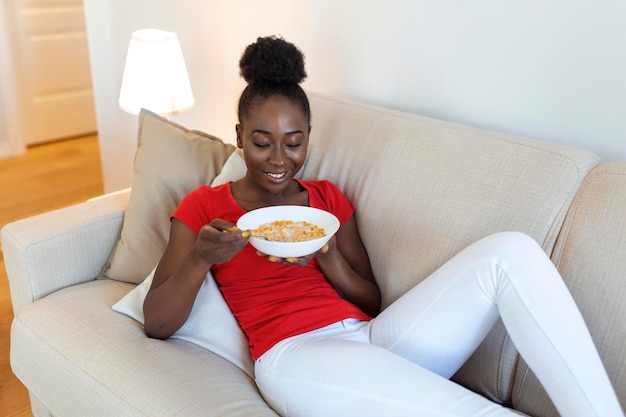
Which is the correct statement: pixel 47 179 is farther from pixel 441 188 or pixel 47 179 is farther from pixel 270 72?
pixel 441 188

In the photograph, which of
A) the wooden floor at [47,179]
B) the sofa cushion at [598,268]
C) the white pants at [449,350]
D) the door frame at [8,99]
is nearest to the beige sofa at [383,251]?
the sofa cushion at [598,268]

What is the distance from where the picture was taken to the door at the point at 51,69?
4.14 meters

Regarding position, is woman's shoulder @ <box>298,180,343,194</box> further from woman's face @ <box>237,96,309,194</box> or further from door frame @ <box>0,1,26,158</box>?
door frame @ <box>0,1,26,158</box>

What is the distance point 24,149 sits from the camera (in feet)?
13.7

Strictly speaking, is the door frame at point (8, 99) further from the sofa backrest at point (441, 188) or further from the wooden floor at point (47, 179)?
the sofa backrest at point (441, 188)

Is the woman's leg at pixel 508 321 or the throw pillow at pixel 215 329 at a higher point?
the woman's leg at pixel 508 321

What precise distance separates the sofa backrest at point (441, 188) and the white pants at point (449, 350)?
14 cm

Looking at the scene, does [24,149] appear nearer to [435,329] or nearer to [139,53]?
[139,53]

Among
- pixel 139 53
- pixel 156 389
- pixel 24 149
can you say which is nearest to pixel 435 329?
pixel 156 389

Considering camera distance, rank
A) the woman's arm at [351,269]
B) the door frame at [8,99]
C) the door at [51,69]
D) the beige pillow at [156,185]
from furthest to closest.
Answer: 1. the door at [51,69]
2. the door frame at [8,99]
3. the beige pillow at [156,185]
4. the woman's arm at [351,269]

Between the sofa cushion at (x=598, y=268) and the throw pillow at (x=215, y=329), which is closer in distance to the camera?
the sofa cushion at (x=598, y=268)

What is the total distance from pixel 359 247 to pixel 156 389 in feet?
1.92

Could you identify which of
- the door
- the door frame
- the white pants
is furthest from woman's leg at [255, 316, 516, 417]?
the door

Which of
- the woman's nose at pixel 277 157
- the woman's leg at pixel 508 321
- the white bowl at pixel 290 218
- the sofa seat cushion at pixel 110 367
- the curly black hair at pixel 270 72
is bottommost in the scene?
the sofa seat cushion at pixel 110 367
